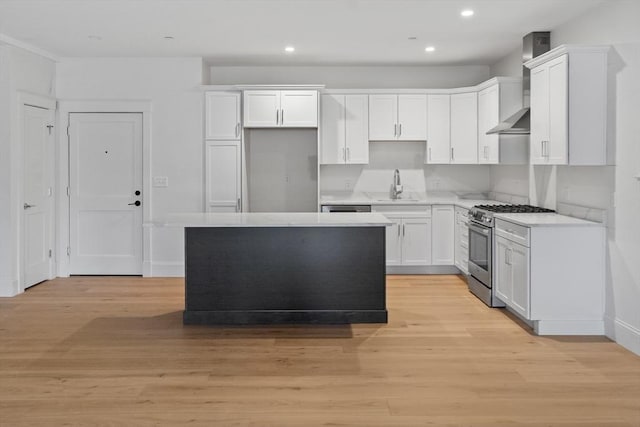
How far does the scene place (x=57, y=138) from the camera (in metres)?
7.19

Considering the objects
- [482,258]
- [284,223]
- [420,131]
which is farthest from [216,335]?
[420,131]

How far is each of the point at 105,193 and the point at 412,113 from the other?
3924mm

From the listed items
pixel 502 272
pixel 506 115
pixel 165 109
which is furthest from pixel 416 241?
pixel 165 109

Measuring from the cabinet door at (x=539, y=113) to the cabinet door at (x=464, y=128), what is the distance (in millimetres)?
1817

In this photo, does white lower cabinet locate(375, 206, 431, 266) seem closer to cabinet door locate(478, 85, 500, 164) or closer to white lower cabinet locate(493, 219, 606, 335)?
cabinet door locate(478, 85, 500, 164)

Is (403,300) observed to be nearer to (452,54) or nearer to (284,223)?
(284,223)

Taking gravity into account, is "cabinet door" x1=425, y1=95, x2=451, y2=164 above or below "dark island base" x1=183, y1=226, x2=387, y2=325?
above

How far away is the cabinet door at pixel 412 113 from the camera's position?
734 centimetres

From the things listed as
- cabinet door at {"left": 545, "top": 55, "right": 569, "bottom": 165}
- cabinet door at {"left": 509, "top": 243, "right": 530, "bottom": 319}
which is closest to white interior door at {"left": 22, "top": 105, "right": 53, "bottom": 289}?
cabinet door at {"left": 509, "top": 243, "right": 530, "bottom": 319}

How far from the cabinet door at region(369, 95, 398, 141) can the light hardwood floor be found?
8.44ft

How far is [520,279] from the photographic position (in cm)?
481

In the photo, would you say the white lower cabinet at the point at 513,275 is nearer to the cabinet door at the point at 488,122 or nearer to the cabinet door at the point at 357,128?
the cabinet door at the point at 488,122

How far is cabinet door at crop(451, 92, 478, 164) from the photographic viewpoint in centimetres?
720

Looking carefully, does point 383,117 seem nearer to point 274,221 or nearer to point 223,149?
point 223,149
